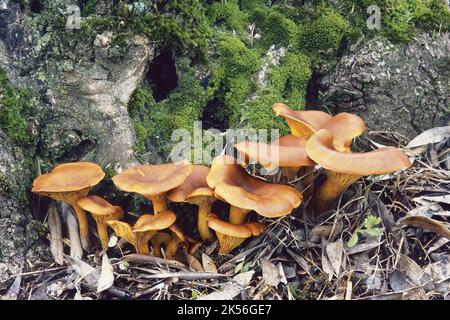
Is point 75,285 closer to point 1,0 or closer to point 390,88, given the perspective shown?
point 1,0

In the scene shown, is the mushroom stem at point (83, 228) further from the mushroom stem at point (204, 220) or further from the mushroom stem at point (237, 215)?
the mushroom stem at point (237, 215)

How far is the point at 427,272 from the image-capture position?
10.7ft

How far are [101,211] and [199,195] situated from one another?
0.68 meters

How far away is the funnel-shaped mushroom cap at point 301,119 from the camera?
133 inches

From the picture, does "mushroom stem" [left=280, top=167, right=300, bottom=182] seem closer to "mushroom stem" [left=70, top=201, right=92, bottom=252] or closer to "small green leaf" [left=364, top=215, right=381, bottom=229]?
"small green leaf" [left=364, top=215, right=381, bottom=229]

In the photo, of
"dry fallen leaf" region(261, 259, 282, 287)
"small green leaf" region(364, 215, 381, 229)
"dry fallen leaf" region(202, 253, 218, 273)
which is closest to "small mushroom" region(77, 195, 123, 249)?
"dry fallen leaf" region(202, 253, 218, 273)

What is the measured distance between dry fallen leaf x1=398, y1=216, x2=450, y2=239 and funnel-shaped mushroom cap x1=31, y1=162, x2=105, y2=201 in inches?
84.0

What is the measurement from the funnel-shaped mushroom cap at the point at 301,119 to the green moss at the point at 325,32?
3.15ft

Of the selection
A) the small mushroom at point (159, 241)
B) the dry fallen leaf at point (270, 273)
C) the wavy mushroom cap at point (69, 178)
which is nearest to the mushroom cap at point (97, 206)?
the wavy mushroom cap at point (69, 178)

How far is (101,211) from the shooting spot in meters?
3.35

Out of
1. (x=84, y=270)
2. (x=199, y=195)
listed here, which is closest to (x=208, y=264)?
(x=199, y=195)

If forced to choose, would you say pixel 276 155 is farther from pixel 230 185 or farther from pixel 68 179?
pixel 68 179

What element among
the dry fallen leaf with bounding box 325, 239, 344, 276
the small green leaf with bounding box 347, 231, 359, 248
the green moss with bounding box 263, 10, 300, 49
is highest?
the green moss with bounding box 263, 10, 300, 49

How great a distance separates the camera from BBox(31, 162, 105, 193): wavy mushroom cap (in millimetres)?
3244
